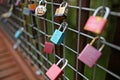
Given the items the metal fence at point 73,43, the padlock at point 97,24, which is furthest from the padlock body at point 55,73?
the padlock at point 97,24

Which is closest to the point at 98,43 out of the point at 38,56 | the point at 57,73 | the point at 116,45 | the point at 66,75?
the point at 116,45

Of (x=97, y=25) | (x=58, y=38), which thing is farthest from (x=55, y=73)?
(x=97, y=25)

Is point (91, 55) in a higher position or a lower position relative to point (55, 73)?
higher

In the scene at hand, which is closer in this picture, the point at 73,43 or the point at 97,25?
the point at 97,25

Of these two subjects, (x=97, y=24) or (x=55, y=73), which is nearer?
(x=97, y=24)

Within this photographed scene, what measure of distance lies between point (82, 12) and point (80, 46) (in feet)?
0.43

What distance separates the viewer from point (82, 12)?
0.55m

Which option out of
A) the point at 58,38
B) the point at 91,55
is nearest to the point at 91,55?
the point at 91,55

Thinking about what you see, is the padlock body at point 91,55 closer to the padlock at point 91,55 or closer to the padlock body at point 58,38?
the padlock at point 91,55

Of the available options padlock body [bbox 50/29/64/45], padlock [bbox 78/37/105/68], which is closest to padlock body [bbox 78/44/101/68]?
padlock [bbox 78/37/105/68]

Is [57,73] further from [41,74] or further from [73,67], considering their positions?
[41,74]

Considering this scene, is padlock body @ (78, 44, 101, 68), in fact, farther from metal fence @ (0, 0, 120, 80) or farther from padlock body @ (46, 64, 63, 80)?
padlock body @ (46, 64, 63, 80)

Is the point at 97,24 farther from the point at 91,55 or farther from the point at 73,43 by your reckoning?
the point at 73,43

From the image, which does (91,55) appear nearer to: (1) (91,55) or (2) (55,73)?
(1) (91,55)
